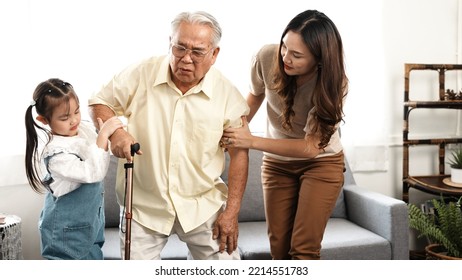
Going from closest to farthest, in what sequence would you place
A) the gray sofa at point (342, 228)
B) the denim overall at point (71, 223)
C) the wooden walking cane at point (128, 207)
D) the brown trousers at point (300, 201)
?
the wooden walking cane at point (128, 207), the denim overall at point (71, 223), the brown trousers at point (300, 201), the gray sofa at point (342, 228)

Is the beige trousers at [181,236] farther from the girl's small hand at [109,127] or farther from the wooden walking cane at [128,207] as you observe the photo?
the girl's small hand at [109,127]

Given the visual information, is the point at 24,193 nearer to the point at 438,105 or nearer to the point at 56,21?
the point at 56,21

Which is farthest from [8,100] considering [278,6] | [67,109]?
[278,6]

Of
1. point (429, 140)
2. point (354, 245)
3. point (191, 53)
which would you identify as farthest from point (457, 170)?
point (191, 53)

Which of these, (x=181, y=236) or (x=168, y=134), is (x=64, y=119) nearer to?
(x=168, y=134)

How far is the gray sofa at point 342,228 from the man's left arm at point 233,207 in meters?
0.90

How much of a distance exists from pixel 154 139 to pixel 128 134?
4.0 inches

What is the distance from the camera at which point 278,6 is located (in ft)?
11.6

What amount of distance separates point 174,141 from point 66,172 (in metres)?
0.37

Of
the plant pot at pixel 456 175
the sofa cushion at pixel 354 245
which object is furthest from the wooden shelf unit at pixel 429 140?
the sofa cushion at pixel 354 245

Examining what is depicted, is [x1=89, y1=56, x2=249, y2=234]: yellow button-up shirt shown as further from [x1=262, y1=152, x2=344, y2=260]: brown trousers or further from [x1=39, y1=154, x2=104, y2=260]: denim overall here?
[x1=262, y1=152, x2=344, y2=260]: brown trousers

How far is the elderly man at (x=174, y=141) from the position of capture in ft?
6.14

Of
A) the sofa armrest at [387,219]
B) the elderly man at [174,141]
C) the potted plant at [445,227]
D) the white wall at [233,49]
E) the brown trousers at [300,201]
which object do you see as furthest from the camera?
the potted plant at [445,227]

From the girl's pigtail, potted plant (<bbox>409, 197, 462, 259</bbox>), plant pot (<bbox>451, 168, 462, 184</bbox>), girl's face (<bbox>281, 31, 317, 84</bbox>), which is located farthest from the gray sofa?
girl's face (<bbox>281, 31, 317, 84</bbox>)
